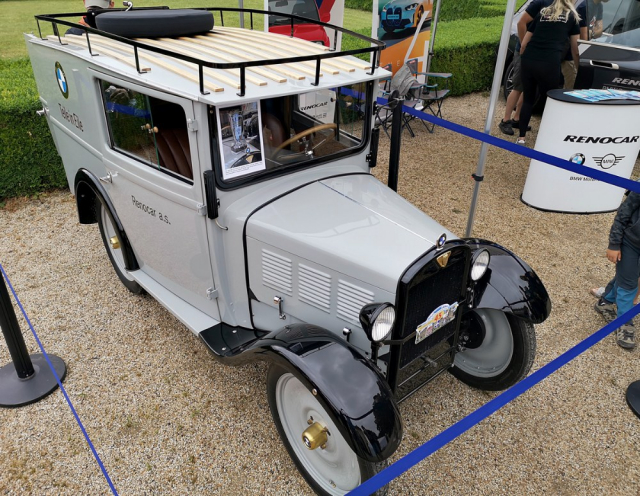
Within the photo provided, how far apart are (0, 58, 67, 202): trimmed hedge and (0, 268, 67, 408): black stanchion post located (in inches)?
119

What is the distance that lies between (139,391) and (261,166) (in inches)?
70.3

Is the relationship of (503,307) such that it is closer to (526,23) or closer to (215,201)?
(215,201)

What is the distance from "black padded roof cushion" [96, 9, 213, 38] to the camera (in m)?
3.46

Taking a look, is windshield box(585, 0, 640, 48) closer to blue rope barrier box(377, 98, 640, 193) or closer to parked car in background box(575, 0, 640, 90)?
parked car in background box(575, 0, 640, 90)

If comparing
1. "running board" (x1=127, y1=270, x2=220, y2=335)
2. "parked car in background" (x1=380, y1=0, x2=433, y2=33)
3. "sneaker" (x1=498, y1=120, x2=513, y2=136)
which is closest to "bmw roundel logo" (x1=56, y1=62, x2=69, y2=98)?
"running board" (x1=127, y1=270, x2=220, y2=335)

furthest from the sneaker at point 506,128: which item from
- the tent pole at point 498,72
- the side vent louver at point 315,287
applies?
the side vent louver at point 315,287

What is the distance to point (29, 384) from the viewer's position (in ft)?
11.2

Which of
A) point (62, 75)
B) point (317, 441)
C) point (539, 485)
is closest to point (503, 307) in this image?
point (539, 485)

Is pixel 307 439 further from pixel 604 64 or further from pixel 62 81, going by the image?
pixel 604 64

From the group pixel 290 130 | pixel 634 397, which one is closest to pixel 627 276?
pixel 634 397

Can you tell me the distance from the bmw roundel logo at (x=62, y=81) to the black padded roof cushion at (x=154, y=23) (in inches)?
21.3

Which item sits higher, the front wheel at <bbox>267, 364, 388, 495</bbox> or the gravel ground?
the front wheel at <bbox>267, 364, 388, 495</bbox>

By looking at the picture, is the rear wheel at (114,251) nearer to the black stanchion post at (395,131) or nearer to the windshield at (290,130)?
the windshield at (290,130)

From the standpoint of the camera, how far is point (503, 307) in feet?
9.60
